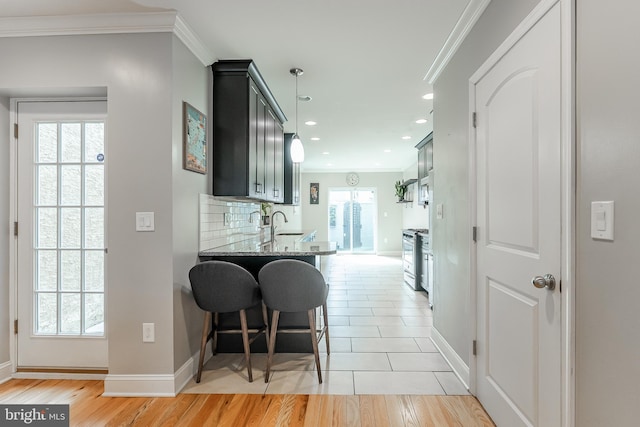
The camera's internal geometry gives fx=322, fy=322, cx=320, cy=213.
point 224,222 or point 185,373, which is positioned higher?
point 224,222

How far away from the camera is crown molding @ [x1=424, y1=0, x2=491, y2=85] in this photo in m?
2.03

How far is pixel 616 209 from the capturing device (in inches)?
40.6

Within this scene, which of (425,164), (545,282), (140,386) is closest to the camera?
(545,282)

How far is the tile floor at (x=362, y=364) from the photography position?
2.25m

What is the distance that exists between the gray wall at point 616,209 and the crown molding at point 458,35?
Result: 39.2 inches

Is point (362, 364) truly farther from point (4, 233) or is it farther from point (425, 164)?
point (425, 164)

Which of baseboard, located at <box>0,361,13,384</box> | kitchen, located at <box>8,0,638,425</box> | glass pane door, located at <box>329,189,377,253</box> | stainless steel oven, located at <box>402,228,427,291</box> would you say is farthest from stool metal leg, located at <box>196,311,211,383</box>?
glass pane door, located at <box>329,189,377,253</box>

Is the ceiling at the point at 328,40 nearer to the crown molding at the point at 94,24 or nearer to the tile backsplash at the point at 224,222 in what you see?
the crown molding at the point at 94,24

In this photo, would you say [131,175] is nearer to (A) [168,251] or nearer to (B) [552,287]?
(A) [168,251]

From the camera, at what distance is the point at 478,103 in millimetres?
2061

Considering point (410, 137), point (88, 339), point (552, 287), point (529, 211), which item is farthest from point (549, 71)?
point (410, 137)

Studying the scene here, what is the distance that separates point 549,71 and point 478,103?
709 mm

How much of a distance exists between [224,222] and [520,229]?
8.35 feet

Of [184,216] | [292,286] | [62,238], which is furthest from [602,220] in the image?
[62,238]
